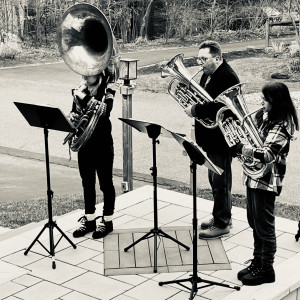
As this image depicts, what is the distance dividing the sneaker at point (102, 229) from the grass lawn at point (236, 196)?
1.47 meters

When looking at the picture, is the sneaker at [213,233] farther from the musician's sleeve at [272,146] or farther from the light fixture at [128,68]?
the light fixture at [128,68]

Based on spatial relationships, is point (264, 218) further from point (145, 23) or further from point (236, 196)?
point (145, 23)

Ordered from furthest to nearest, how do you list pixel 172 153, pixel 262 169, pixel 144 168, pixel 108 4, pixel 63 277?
1. pixel 108 4
2. pixel 172 153
3. pixel 144 168
4. pixel 63 277
5. pixel 262 169

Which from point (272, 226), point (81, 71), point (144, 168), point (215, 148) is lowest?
point (144, 168)

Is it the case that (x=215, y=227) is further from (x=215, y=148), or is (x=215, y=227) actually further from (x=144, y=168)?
(x=144, y=168)

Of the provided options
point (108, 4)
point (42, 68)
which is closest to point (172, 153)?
point (42, 68)

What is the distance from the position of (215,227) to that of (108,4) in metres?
15.8

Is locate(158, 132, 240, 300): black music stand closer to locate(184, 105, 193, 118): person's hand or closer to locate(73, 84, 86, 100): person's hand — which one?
locate(184, 105, 193, 118): person's hand

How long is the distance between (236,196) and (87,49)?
130 inches

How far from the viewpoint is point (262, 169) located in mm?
5641

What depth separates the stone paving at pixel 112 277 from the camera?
583 centimetres

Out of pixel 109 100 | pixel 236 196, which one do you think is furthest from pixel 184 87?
pixel 236 196

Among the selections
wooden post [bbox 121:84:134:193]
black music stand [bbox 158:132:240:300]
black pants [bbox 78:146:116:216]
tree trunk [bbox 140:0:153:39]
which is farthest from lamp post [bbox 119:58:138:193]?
tree trunk [bbox 140:0:153:39]

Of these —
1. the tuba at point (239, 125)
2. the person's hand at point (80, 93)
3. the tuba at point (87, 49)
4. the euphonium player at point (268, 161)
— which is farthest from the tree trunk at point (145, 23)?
the euphonium player at point (268, 161)
